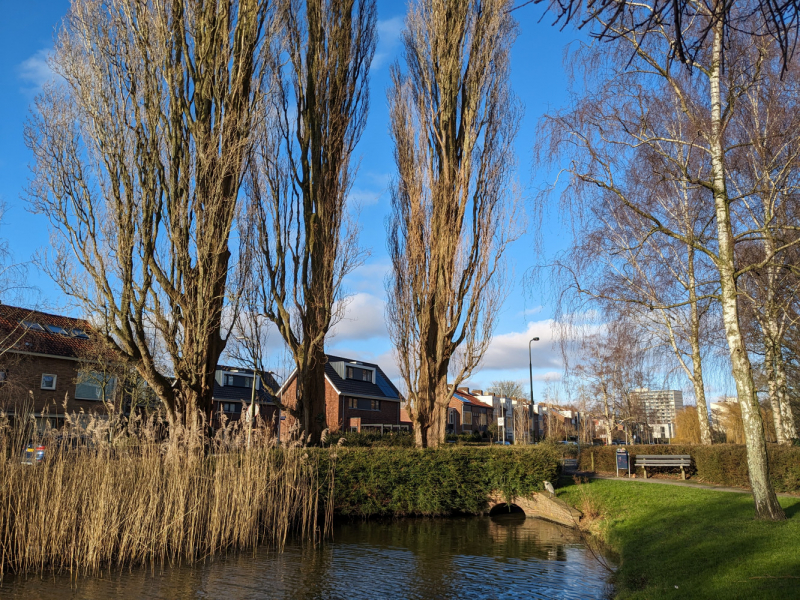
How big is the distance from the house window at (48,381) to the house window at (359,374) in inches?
756

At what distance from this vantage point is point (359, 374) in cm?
4475

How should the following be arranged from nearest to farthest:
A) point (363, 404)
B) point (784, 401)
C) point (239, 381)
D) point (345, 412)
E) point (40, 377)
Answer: point (784, 401), point (40, 377), point (345, 412), point (239, 381), point (363, 404)

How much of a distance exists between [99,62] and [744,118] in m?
14.2

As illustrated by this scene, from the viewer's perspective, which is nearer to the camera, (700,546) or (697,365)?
(700,546)

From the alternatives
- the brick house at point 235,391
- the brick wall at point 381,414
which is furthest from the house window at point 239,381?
the brick wall at point 381,414

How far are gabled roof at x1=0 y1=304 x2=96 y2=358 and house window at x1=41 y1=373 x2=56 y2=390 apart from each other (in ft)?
3.71

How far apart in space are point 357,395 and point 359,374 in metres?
3.08

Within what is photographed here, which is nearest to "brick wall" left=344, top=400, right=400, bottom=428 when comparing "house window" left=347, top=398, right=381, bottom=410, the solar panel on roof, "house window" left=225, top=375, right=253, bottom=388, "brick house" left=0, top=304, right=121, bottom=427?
"house window" left=347, top=398, right=381, bottom=410

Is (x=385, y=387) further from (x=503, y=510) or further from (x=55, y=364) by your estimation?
(x=503, y=510)

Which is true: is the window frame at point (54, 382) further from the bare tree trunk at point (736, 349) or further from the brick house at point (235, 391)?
the bare tree trunk at point (736, 349)

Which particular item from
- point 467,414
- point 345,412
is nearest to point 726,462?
point 345,412

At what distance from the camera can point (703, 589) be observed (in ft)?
20.9

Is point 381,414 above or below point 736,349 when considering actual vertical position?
below

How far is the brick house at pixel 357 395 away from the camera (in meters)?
40.3
